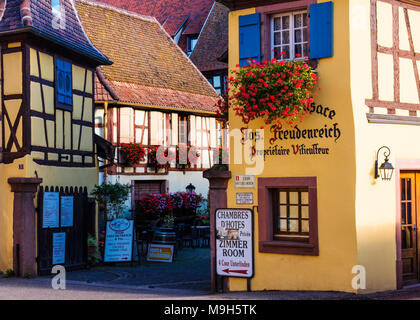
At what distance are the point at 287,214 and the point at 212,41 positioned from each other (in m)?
24.7

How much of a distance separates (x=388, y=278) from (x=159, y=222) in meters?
14.0

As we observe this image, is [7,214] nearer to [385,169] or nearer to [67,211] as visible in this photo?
[67,211]

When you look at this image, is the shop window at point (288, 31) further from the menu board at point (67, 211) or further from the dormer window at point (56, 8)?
the dormer window at point (56, 8)

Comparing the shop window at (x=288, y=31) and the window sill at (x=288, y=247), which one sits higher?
the shop window at (x=288, y=31)

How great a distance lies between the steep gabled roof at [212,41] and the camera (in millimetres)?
35250

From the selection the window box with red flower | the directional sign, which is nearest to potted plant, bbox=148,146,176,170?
the window box with red flower

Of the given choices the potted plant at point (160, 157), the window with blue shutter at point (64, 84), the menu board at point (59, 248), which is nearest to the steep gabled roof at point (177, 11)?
the potted plant at point (160, 157)

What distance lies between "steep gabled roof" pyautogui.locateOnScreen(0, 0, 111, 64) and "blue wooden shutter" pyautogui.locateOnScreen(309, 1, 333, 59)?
6818mm

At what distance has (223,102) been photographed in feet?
44.5

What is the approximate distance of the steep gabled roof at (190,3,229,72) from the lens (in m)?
35.2

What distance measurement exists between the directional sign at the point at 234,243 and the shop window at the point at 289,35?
305cm

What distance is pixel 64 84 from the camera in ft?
57.6
